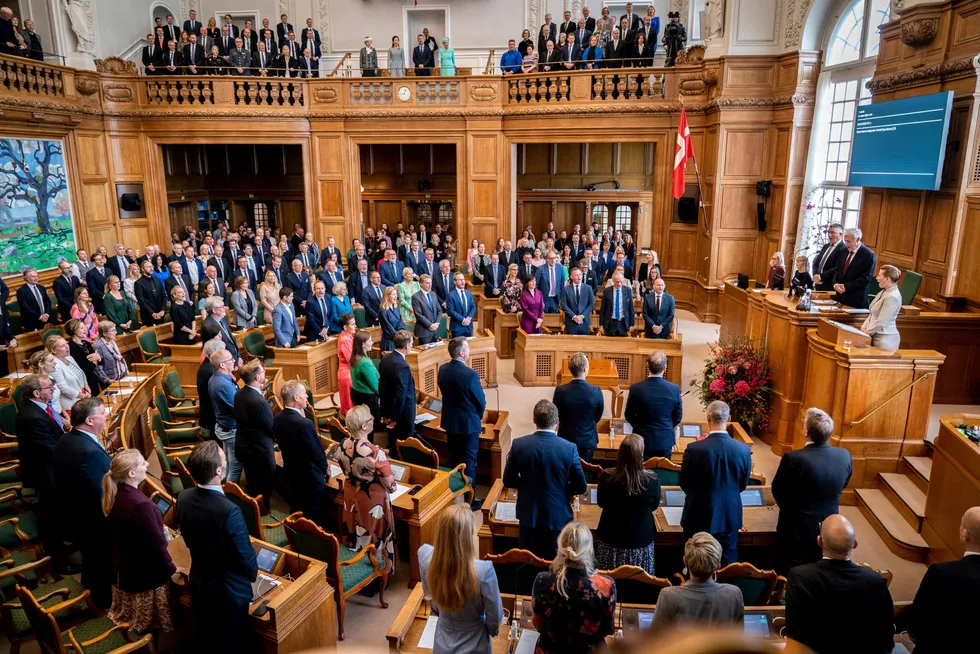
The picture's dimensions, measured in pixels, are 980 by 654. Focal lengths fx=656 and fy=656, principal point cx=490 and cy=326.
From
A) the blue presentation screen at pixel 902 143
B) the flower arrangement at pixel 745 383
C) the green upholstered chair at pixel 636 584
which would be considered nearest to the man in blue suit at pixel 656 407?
the green upholstered chair at pixel 636 584

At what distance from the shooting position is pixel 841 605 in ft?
9.02

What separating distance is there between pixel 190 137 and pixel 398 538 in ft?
Result: 38.0

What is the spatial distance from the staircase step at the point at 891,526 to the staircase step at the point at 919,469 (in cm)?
29

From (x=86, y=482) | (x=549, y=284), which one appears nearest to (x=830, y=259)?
(x=549, y=284)

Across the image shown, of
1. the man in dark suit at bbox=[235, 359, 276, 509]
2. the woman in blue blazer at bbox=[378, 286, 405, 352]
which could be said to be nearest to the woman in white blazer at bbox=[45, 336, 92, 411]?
the man in dark suit at bbox=[235, 359, 276, 509]

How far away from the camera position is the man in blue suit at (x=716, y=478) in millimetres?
3980

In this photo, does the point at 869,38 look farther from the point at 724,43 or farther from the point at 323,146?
the point at 323,146

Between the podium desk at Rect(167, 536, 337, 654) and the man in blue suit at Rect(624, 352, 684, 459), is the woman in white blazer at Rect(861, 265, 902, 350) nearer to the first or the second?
the man in blue suit at Rect(624, 352, 684, 459)

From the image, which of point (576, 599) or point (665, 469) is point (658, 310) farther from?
point (576, 599)

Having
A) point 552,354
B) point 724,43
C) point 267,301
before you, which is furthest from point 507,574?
point 724,43

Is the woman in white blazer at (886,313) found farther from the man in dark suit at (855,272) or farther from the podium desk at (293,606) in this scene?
the podium desk at (293,606)

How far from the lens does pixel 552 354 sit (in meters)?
9.05

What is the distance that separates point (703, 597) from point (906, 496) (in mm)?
3815

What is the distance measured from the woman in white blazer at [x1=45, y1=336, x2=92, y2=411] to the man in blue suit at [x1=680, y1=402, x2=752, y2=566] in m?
5.05
